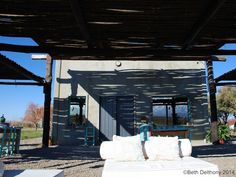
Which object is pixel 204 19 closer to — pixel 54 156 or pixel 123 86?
pixel 54 156

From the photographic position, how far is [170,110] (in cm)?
1488

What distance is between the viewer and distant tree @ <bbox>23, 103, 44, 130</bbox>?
60.3m

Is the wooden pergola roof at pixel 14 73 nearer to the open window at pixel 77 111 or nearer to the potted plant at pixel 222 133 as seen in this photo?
the open window at pixel 77 111

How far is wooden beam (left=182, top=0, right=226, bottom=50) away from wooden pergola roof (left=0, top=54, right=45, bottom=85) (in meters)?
5.36

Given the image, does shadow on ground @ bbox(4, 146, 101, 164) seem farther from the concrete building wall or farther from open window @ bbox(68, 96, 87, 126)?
open window @ bbox(68, 96, 87, 126)

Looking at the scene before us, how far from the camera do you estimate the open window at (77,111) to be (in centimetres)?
1420

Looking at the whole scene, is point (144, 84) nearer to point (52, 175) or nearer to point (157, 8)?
point (157, 8)

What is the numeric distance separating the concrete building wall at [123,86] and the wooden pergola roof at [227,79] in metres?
1.11

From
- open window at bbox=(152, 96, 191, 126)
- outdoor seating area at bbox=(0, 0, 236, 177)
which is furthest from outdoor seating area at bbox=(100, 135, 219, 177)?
open window at bbox=(152, 96, 191, 126)

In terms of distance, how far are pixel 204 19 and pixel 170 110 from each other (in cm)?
931

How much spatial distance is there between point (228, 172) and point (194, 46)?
4.24 meters

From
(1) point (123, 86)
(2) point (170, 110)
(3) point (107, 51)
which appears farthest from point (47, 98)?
(2) point (170, 110)

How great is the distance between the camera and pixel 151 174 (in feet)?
12.4

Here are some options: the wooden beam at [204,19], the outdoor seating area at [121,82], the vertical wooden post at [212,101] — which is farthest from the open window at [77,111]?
the wooden beam at [204,19]
